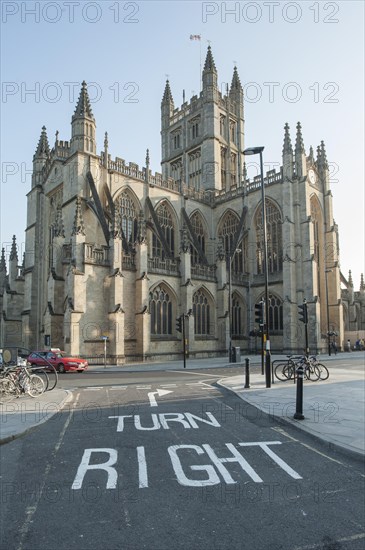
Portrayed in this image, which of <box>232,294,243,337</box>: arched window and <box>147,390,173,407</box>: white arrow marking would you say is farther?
<box>232,294,243,337</box>: arched window

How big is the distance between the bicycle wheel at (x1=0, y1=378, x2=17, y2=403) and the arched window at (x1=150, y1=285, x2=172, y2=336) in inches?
790

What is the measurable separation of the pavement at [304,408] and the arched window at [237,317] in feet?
78.8

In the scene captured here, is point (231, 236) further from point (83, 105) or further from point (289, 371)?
point (289, 371)

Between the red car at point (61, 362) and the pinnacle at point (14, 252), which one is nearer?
the red car at point (61, 362)

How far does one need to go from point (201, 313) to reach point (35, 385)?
23667 millimetres

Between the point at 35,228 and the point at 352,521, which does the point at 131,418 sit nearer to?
the point at 352,521

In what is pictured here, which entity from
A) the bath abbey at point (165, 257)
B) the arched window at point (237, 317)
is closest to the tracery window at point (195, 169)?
the bath abbey at point (165, 257)

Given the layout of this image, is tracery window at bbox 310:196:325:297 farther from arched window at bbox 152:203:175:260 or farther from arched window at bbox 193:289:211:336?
arched window at bbox 152:203:175:260

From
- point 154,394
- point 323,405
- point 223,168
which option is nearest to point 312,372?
point 323,405

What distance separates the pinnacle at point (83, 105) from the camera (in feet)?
101

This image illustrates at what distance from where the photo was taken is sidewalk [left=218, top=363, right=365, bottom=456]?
680cm

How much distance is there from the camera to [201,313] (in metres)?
34.5

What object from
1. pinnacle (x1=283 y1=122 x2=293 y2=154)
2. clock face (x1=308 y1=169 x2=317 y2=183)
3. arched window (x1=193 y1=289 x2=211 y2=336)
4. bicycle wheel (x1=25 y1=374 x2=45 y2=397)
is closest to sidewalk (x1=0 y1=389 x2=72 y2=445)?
bicycle wheel (x1=25 y1=374 x2=45 y2=397)

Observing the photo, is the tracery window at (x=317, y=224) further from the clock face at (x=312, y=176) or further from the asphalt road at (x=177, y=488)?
the asphalt road at (x=177, y=488)
